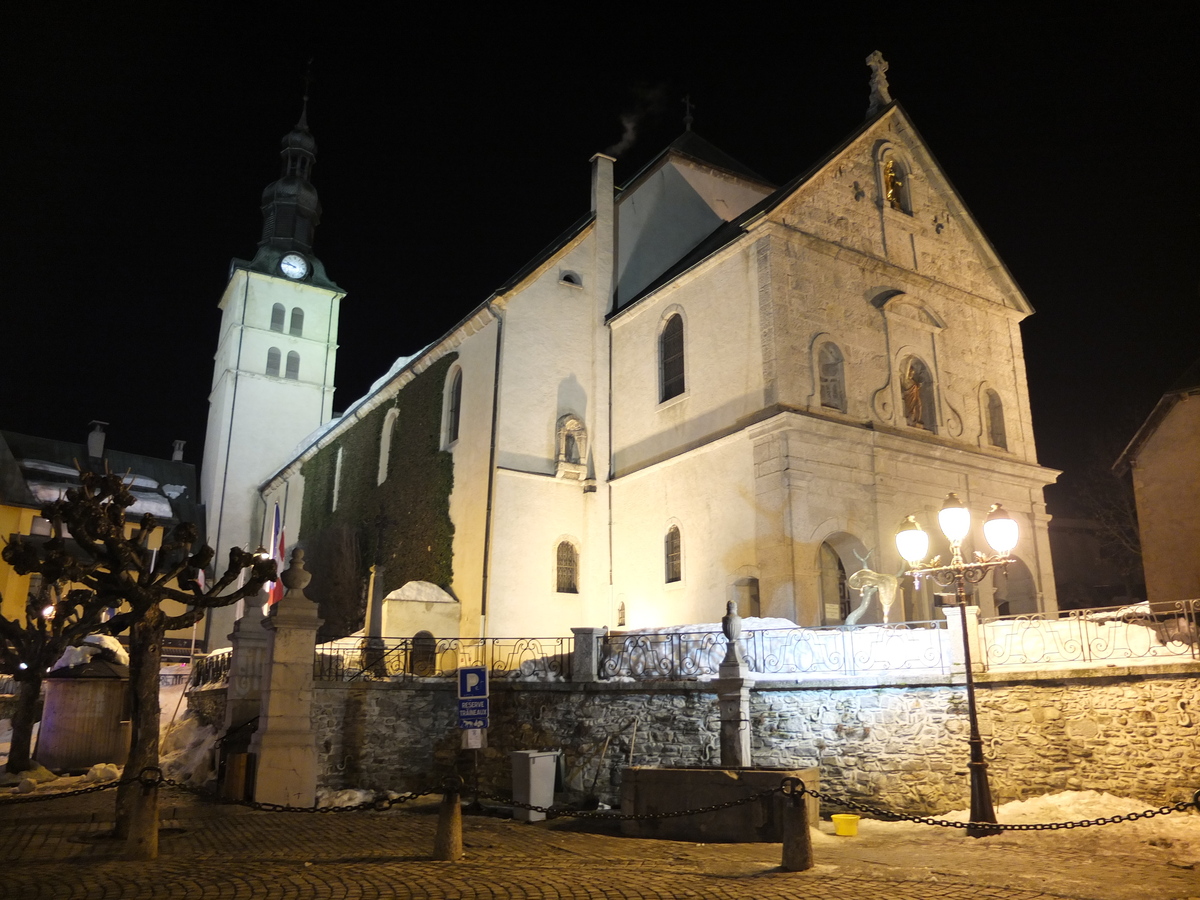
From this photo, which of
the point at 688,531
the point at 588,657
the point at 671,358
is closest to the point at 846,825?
the point at 588,657

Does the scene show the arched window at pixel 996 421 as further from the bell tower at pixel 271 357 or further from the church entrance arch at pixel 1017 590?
the bell tower at pixel 271 357

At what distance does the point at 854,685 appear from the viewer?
1417 cm

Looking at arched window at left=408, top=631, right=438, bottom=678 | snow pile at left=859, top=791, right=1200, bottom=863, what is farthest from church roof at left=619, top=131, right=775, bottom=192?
snow pile at left=859, top=791, right=1200, bottom=863

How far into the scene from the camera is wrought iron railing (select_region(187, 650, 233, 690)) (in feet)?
71.5

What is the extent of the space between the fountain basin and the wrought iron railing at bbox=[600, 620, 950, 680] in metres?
2.51

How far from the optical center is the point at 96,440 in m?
53.6

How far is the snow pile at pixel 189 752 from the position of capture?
17.5m

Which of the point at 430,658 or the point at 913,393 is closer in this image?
the point at 430,658

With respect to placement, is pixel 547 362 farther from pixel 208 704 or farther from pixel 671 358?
pixel 208 704

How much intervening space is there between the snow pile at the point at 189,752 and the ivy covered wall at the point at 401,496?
693cm

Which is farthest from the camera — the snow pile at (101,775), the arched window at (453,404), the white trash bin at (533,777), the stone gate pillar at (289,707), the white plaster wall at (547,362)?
the arched window at (453,404)

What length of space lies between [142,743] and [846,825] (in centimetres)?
916

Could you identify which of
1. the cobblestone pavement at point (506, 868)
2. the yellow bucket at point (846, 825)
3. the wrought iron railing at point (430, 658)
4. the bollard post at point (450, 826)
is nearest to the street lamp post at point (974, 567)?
the cobblestone pavement at point (506, 868)

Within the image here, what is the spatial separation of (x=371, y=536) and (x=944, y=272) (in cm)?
2036
